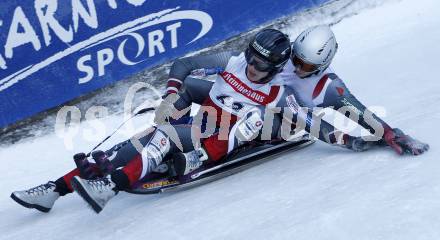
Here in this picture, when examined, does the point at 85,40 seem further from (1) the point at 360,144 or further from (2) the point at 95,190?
(1) the point at 360,144

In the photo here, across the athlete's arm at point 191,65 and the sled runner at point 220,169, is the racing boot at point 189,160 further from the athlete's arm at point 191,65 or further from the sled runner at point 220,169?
the athlete's arm at point 191,65

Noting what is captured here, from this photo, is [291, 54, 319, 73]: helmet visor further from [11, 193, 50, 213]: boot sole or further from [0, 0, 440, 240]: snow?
[11, 193, 50, 213]: boot sole

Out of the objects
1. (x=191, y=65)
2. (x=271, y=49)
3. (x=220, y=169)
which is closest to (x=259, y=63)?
(x=271, y=49)

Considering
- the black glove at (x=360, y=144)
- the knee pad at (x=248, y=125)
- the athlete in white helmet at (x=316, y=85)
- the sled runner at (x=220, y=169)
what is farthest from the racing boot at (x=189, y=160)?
the black glove at (x=360, y=144)

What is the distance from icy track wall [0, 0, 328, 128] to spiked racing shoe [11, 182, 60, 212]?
276 centimetres

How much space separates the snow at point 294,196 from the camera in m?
3.89

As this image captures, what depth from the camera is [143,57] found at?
28.3ft

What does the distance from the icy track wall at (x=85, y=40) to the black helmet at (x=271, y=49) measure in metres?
3.16

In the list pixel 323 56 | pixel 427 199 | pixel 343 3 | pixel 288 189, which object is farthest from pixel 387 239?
pixel 343 3

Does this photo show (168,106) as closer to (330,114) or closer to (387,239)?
(330,114)

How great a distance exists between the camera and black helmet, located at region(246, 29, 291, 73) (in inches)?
216

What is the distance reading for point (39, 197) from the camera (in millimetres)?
5344

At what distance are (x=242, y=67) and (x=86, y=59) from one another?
2.98 metres

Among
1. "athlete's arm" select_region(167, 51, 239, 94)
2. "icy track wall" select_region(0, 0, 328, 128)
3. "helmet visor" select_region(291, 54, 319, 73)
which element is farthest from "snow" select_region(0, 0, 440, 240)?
"athlete's arm" select_region(167, 51, 239, 94)
